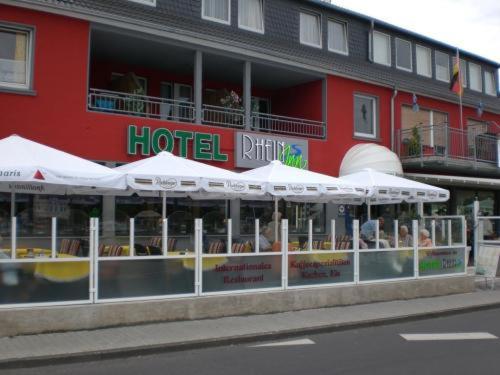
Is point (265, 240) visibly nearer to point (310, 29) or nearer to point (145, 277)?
point (145, 277)

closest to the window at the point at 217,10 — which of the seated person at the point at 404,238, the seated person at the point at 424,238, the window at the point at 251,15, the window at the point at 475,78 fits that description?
the window at the point at 251,15

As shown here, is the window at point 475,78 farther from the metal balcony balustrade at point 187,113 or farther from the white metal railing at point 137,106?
the white metal railing at point 137,106

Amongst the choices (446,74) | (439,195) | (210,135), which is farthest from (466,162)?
(210,135)

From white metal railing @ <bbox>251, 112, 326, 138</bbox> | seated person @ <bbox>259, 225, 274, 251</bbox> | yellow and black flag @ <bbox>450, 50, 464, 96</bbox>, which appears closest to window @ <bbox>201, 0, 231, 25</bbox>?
white metal railing @ <bbox>251, 112, 326, 138</bbox>

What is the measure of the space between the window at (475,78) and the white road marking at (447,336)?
701 inches

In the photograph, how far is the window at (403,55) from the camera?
70.1ft

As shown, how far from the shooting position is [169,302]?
29.5ft

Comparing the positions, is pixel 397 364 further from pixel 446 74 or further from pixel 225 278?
pixel 446 74

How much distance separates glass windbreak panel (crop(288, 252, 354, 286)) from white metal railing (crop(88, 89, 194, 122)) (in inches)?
254

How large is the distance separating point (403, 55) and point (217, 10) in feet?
27.7

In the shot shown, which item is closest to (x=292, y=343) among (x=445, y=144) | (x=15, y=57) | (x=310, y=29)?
(x=15, y=57)

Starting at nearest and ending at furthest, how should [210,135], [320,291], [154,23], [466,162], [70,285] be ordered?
[70,285] → [320,291] → [154,23] → [210,135] → [466,162]

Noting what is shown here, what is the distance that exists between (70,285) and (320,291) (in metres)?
4.59

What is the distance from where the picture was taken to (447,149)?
789 inches
